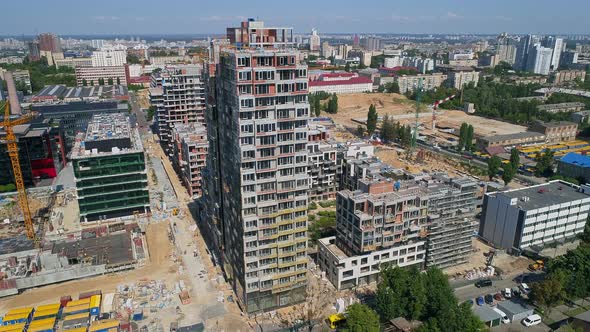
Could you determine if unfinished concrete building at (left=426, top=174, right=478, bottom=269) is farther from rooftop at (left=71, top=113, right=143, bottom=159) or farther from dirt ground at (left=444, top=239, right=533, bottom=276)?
rooftop at (left=71, top=113, right=143, bottom=159)

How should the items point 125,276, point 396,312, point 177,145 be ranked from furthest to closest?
1. point 177,145
2. point 125,276
3. point 396,312

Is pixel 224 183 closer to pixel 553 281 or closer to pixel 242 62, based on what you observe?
pixel 242 62

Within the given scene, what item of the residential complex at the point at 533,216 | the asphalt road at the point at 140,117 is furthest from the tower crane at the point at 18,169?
the residential complex at the point at 533,216

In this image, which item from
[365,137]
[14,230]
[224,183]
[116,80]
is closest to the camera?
[224,183]

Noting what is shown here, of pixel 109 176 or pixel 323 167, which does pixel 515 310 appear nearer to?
pixel 323 167

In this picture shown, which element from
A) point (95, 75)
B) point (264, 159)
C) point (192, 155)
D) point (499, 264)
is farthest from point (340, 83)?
point (264, 159)

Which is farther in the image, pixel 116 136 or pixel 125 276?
pixel 116 136

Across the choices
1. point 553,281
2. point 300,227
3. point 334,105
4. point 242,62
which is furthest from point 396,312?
point 334,105

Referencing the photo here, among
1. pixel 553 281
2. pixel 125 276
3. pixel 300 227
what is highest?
pixel 300 227
